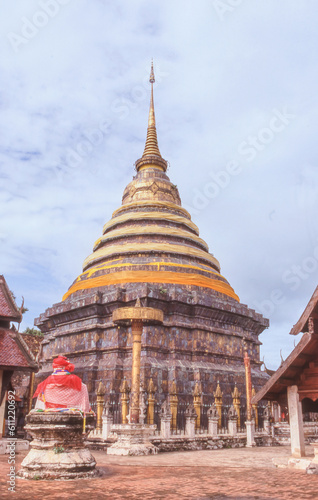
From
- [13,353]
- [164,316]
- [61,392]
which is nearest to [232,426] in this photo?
[164,316]

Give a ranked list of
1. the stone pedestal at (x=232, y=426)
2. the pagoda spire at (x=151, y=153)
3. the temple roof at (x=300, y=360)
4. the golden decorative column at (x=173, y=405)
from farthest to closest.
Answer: the pagoda spire at (x=151, y=153), the stone pedestal at (x=232, y=426), the golden decorative column at (x=173, y=405), the temple roof at (x=300, y=360)

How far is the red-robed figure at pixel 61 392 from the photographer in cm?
979

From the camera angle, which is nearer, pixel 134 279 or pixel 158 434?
pixel 158 434

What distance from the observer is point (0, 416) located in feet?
52.3

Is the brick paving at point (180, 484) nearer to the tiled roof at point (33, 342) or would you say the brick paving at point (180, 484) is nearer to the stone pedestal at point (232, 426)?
the stone pedestal at point (232, 426)

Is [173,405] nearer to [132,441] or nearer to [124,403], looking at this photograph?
[124,403]

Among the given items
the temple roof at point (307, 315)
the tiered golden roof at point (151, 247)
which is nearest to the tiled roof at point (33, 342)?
the tiered golden roof at point (151, 247)

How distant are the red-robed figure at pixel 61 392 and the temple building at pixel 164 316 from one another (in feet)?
34.4

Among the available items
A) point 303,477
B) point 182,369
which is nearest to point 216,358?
point 182,369

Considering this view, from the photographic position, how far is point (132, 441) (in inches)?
592

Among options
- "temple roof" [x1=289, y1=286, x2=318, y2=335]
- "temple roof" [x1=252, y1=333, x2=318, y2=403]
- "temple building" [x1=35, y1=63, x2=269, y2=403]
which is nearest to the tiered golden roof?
"temple building" [x1=35, y1=63, x2=269, y2=403]

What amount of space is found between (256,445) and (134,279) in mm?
10472

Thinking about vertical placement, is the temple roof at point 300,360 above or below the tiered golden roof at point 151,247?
below

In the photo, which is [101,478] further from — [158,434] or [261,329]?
[261,329]
